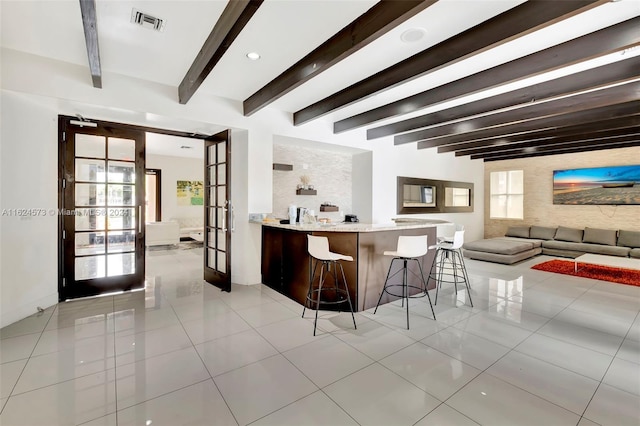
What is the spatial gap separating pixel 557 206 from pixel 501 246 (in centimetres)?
285

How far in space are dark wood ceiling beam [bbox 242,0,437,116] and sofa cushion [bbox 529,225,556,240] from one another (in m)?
8.08

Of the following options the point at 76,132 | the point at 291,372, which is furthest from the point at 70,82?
the point at 291,372

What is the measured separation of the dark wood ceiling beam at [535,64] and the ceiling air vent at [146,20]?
3.21 metres

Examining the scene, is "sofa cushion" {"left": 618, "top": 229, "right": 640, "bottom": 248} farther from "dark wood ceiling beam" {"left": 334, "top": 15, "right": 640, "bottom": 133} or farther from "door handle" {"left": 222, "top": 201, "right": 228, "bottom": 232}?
"door handle" {"left": 222, "top": 201, "right": 228, "bottom": 232}

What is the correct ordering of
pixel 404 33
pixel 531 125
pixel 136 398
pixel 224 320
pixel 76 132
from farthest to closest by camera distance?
pixel 531 125 < pixel 76 132 < pixel 224 320 < pixel 404 33 < pixel 136 398

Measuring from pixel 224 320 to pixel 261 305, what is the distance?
1.89 ft

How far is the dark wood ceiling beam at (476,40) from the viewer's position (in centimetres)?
208

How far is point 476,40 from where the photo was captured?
2525 millimetres

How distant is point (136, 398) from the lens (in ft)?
6.35

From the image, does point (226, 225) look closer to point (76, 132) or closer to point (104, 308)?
point (104, 308)

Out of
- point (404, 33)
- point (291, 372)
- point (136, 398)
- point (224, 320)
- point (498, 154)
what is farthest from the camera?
point (498, 154)

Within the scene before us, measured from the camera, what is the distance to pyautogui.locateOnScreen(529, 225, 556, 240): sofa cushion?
25.2ft

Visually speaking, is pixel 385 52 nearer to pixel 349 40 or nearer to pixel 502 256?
pixel 349 40

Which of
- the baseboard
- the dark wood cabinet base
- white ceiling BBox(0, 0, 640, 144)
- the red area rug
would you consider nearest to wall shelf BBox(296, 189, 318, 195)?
the dark wood cabinet base
